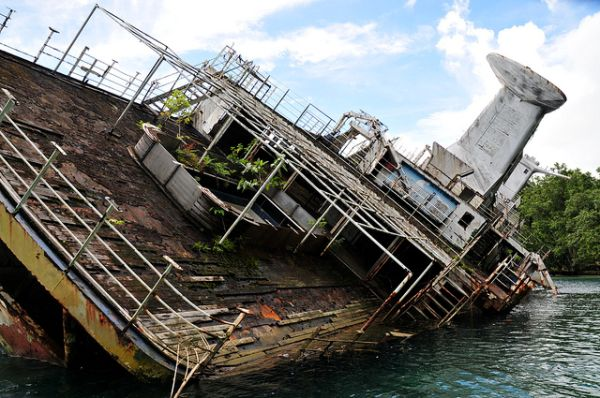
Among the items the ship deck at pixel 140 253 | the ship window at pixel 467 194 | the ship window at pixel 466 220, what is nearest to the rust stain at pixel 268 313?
the ship deck at pixel 140 253

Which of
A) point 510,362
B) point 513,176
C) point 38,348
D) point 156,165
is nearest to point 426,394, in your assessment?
point 510,362

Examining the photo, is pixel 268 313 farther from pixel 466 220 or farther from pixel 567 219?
pixel 567 219

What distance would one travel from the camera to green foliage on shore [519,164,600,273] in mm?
55469

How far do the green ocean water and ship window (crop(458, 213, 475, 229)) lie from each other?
9532 mm

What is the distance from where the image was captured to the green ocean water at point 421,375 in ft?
24.4

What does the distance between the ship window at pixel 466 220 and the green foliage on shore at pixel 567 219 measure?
36.5 meters

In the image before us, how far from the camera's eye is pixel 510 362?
1162 centimetres

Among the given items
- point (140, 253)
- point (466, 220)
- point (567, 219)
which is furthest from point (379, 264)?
point (567, 219)

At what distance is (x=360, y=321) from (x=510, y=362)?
14.2ft

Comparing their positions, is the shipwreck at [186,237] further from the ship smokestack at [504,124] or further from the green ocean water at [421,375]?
the ship smokestack at [504,124]

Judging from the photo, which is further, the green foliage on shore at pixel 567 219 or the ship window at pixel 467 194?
the green foliage on shore at pixel 567 219

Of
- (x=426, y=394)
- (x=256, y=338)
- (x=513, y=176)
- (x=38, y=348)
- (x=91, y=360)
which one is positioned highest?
(x=513, y=176)

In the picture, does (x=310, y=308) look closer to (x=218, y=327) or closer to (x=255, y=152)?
(x=218, y=327)

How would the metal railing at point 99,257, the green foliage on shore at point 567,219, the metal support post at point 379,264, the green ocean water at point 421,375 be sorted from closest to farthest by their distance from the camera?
the metal railing at point 99,257 < the green ocean water at point 421,375 < the metal support post at point 379,264 < the green foliage on shore at point 567,219
